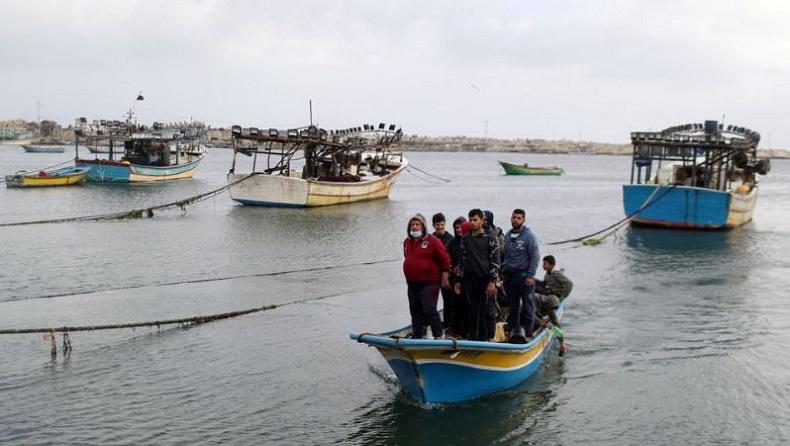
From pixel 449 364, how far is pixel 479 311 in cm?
101

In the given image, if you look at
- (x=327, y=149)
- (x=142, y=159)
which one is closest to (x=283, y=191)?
(x=327, y=149)

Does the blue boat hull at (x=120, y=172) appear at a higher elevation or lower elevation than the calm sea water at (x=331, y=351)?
higher

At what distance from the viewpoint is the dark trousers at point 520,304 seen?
10703mm

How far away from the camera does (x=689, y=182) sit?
33.1 meters

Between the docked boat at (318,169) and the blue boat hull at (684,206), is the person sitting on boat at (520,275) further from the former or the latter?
the docked boat at (318,169)

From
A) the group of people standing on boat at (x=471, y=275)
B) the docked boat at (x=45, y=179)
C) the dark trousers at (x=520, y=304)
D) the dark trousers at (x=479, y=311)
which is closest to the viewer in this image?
the group of people standing on boat at (x=471, y=275)

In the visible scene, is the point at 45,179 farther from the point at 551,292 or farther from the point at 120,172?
the point at 551,292

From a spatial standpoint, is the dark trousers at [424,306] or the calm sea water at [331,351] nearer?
the calm sea water at [331,351]

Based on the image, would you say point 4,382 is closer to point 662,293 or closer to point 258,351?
point 258,351

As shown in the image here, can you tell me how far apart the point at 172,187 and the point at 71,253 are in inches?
1330

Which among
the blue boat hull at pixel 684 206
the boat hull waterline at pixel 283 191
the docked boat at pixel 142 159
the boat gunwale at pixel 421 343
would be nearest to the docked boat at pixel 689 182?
the blue boat hull at pixel 684 206

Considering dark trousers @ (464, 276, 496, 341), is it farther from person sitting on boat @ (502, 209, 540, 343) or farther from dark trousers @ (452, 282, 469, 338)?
person sitting on boat @ (502, 209, 540, 343)

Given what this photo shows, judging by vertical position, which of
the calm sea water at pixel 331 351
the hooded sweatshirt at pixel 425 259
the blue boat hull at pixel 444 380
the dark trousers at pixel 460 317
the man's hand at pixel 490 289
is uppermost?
the hooded sweatshirt at pixel 425 259

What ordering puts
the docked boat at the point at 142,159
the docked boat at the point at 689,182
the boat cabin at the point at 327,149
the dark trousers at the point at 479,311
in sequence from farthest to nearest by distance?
the docked boat at the point at 142,159, the boat cabin at the point at 327,149, the docked boat at the point at 689,182, the dark trousers at the point at 479,311
